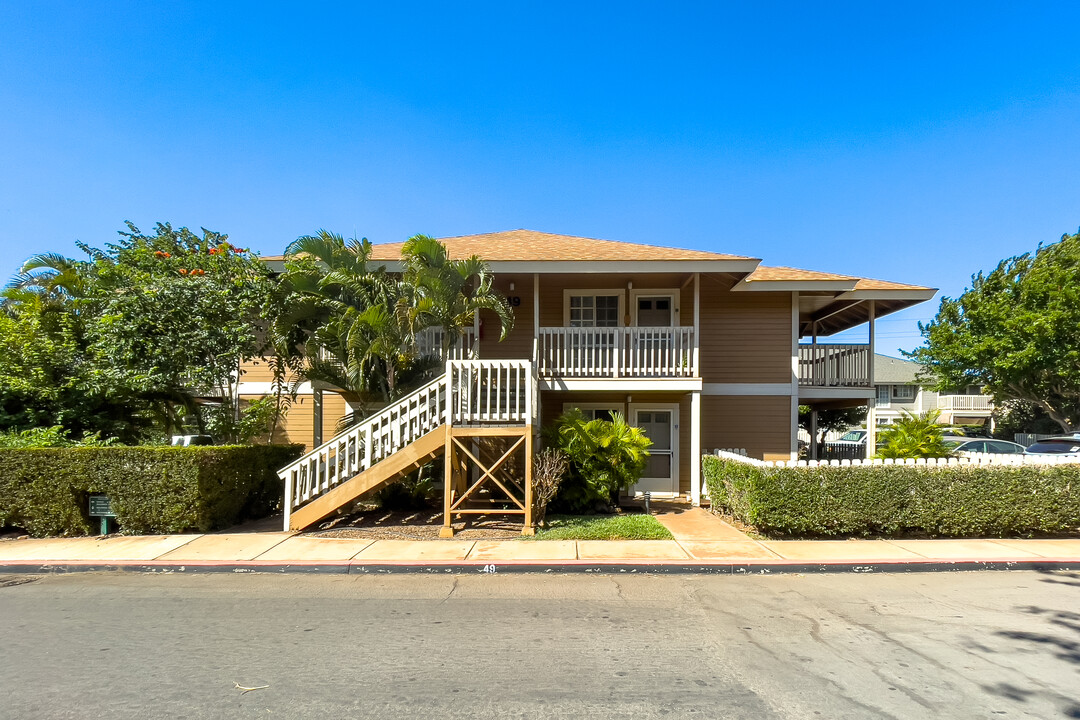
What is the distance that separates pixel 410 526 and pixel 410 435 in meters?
1.52

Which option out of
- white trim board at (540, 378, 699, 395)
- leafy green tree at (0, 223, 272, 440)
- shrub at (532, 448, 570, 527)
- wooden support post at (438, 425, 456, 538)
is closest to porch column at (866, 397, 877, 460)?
white trim board at (540, 378, 699, 395)

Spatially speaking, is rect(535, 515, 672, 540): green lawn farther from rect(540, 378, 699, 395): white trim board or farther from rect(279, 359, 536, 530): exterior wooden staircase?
rect(540, 378, 699, 395): white trim board

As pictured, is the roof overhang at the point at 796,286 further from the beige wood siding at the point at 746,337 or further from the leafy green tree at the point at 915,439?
the leafy green tree at the point at 915,439

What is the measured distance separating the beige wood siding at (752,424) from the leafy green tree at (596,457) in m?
4.19

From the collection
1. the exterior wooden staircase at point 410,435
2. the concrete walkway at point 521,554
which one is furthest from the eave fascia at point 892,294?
the exterior wooden staircase at point 410,435

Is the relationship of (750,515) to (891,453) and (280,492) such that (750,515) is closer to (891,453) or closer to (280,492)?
(891,453)

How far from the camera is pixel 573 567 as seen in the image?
7699 mm

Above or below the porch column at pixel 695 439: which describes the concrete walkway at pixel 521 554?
below

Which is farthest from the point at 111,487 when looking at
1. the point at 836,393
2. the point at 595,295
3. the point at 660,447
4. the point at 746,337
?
the point at 836,393

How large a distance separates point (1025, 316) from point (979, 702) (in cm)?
2562

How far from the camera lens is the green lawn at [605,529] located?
915 cm

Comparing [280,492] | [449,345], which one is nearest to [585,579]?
[449,345]

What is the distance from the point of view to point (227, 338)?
34.7 ft

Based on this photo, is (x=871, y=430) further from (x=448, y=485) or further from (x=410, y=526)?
(x=410, y=526)
